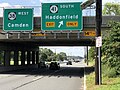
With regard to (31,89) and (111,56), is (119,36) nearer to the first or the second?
(111,56)

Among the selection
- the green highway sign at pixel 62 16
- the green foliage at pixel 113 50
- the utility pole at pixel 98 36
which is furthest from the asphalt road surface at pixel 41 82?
the green highway sign at pixel 62 16

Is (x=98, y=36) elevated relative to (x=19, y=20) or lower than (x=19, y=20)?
lower

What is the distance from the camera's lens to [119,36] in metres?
25.7

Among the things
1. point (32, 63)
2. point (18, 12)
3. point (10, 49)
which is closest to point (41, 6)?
point (18, 12)

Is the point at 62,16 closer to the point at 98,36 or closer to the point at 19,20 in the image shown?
the point at 19,20

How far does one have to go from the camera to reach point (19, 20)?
Result: 3859 cm

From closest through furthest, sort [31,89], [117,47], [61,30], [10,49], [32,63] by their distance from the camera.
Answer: [31,89], [117,47], [61,30], [10,49], [32,63]

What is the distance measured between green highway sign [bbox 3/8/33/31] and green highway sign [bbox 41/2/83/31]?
1.63 m

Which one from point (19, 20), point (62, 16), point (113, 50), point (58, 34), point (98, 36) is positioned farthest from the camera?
point (58, 34)

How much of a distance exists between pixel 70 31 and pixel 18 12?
234 inches

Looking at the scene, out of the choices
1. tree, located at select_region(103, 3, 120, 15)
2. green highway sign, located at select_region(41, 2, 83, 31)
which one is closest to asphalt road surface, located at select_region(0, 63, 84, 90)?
green highway sign, located at select_region(41, 2, 83, 31)

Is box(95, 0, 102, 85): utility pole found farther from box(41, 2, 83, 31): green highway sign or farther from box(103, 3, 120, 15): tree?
box(103, 3, 120, 15): tree

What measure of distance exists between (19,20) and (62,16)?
15.5 ft

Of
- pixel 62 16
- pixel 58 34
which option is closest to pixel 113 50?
pixel 62 16
